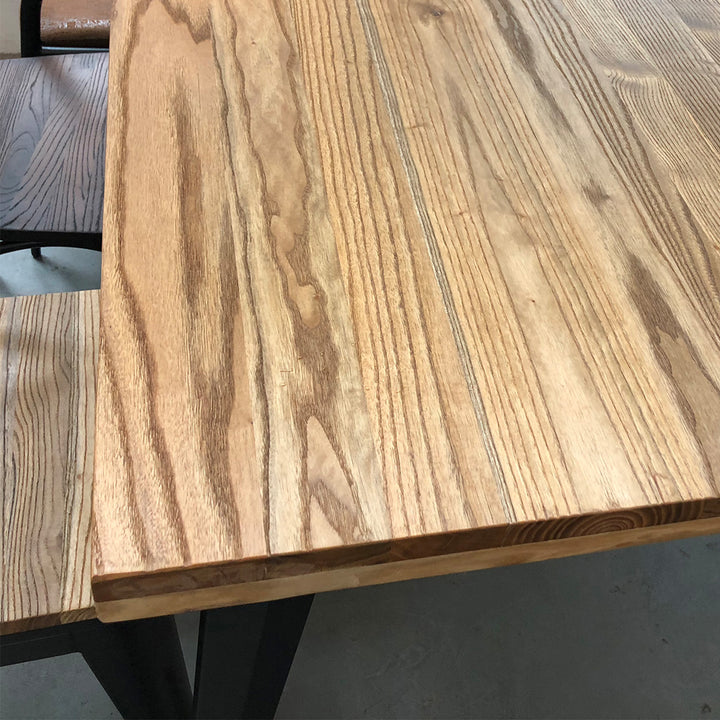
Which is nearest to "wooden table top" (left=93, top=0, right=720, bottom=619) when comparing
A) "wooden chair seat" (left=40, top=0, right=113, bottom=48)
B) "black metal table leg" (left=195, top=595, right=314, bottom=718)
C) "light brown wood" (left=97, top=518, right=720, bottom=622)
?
"light brown wood" (left=97, top=518, right=720, bottom=622)

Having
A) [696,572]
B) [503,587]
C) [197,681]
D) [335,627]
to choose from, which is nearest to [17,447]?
[197,681]

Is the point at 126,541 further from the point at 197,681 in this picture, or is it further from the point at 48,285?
the point at 48,285

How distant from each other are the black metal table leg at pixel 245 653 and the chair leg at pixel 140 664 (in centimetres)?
5

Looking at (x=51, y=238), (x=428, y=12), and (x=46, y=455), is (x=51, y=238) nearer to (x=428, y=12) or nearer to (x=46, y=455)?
(x=46, y=455)

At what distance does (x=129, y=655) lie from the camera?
2.35 feet

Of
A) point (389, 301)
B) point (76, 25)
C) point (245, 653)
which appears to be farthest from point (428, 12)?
point (76, 25)

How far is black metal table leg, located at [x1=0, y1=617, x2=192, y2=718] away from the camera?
649 mm

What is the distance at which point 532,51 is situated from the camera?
787 mm

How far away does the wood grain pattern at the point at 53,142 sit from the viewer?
3.15 feet

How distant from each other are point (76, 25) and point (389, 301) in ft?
3.60

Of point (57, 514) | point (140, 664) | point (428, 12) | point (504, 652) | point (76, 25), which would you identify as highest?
point (428, 12)

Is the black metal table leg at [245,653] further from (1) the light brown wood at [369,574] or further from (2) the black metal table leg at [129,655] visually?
(1) the light brown wood at [369,574]

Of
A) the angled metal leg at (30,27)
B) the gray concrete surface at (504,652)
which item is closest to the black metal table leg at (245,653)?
the gray concrete surface at (504,652)

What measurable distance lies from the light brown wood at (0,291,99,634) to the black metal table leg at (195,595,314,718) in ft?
0.36
